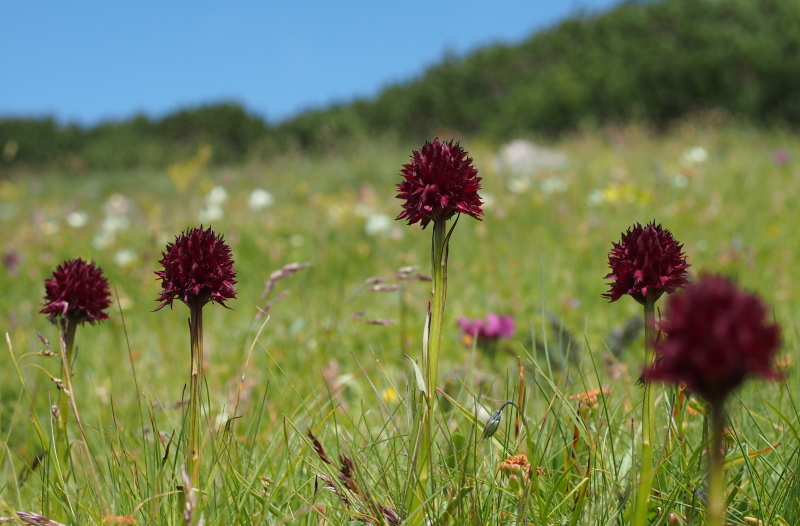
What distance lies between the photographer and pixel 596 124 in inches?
746

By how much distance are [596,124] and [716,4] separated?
9254 millimetres

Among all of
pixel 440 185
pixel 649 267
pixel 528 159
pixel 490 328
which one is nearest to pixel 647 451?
pixel 649 267

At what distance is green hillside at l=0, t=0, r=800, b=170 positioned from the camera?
59.7 ft

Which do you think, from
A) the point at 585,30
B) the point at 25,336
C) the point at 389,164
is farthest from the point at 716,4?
the point at 25,336

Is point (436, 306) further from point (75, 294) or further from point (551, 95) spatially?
point (551, 95)

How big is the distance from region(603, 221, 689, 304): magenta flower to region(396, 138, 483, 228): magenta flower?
256mm

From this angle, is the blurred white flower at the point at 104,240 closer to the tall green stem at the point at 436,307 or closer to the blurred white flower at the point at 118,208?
the blurred white flower at the point at 118,208

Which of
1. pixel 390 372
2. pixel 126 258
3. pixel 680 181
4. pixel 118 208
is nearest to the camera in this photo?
pixel 390 372

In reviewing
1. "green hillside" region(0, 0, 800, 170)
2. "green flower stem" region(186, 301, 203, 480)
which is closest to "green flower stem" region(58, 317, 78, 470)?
"green flower stem" region(186, 301, 203, 480)

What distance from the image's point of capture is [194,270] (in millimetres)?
1115

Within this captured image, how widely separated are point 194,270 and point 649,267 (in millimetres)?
733

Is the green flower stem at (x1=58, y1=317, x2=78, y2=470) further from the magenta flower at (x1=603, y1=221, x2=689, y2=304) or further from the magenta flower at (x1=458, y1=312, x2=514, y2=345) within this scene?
the magenta flower at (x1=458, y1=312, x2=514, y2=345)

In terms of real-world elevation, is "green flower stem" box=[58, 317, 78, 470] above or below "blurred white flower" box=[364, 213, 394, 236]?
below

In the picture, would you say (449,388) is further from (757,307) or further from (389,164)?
(389,164)
